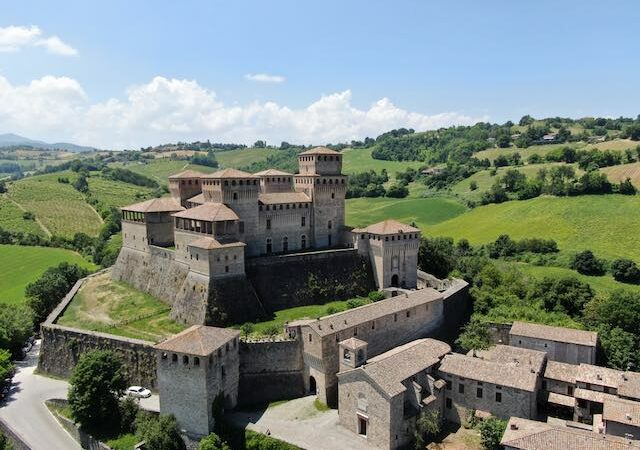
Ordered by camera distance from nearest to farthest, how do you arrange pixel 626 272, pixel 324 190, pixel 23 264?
pixel 324 190 → pixel 626 272 → pixel 23 264

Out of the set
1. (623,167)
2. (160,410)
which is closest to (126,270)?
(160,410)

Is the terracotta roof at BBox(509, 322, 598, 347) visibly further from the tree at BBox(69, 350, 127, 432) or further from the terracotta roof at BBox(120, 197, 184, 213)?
the terracotta roof at BBox(120, 197, 184, 213)

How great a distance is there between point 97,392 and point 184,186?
23357 mm

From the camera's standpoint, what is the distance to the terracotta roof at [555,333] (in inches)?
1491

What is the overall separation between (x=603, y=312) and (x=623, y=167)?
192 ft

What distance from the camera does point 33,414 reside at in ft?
120

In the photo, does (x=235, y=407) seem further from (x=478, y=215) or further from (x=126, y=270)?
(x=478, y=215)

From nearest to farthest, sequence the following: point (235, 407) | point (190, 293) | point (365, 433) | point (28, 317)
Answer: point (365, 433) → point (235, 407) → point (190, 293) → point (28, 317)

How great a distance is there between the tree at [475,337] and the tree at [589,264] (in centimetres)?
2193

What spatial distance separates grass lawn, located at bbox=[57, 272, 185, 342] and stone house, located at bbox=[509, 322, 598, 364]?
27017mm

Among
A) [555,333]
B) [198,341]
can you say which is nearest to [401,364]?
[198,341]

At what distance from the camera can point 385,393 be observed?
2927 cm

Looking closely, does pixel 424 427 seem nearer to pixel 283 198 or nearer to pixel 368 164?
pixel 283 198

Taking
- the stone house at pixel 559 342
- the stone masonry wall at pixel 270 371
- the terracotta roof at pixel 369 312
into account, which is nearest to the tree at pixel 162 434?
the stone masonry wall at pixel 270 371
